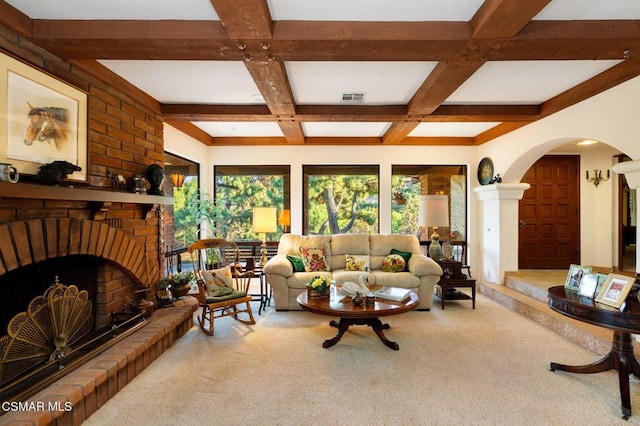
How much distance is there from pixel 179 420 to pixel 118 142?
8.18ft

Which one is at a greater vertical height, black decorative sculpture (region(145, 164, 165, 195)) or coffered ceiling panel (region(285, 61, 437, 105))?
coffered ceiling panel (region(285, 61, 437, 105))

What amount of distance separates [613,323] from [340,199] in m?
4.29

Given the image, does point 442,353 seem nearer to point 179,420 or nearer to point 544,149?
point 179,420

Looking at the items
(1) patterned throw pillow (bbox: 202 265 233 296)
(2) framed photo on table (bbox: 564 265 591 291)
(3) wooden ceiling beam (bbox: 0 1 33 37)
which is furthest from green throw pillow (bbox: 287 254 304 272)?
(3) wooden ceiling beam (bbox: 0 1 33 37)

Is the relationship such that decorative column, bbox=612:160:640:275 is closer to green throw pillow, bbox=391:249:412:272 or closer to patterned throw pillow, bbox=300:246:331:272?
green throw pillow, bbox=391:249:412:272

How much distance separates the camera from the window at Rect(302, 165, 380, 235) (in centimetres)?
591

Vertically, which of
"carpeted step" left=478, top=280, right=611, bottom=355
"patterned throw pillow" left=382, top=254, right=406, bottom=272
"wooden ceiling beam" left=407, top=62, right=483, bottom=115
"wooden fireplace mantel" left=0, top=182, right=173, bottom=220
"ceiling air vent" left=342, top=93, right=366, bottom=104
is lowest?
"carpeted step" left=478, top=280, right=611, bottom=355

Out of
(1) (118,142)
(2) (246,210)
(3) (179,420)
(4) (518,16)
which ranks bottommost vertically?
(3) (179,420)

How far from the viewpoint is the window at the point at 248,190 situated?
19.3 feet

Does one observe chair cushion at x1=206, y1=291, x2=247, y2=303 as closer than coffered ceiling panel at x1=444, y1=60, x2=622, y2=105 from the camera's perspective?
No

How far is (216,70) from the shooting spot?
116 inches

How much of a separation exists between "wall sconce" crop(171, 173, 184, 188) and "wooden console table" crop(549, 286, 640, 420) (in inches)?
180

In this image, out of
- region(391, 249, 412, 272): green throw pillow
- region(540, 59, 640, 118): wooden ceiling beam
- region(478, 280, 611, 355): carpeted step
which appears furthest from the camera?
region(391, 249, 412, 272): green throw pillow

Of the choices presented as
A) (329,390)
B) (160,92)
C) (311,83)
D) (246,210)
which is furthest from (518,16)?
(246,210)
